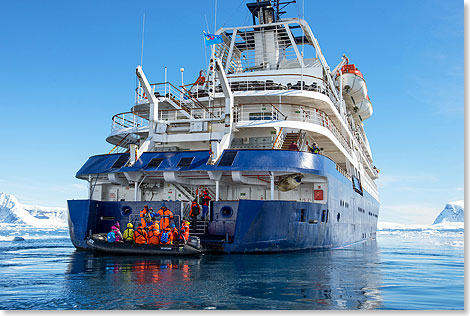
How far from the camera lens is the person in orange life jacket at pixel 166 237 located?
558 inches

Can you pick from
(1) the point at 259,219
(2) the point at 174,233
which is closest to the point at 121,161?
(2) the point at 174,233

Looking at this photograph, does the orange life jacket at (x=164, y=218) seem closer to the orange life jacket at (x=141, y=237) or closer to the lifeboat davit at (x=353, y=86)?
the orange life jacket at (x=141, y=237)

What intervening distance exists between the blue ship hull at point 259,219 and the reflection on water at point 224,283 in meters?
0.93

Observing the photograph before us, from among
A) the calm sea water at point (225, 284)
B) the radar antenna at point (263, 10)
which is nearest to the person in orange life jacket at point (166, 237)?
the calm sea water at point (225, 284)

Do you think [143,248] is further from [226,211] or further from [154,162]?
[154,162]

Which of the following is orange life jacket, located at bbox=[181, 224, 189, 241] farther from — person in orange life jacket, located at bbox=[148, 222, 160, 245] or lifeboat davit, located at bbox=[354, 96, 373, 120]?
lifeboat davit, located at bbox=[354, 96, 373, 120]

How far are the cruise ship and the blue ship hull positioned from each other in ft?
0.11

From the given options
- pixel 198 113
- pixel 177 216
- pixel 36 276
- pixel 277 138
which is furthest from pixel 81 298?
pixel 198 113

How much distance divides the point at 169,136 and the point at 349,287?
1122 centimetres

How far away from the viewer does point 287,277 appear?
32.0 feet

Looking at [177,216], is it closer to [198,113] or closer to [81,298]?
[198,113]

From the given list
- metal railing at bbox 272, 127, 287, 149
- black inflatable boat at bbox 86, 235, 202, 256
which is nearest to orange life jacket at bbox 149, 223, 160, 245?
black inflatable boat at bbox 86, 235, 202, 256

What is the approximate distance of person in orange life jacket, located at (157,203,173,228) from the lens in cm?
1434

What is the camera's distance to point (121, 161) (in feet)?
56.0
